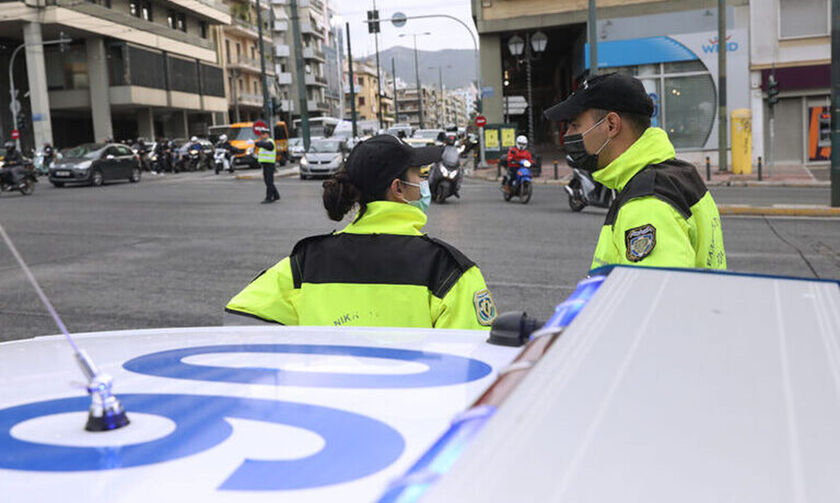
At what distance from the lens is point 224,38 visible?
2672 inches

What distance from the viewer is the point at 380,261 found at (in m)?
2.47

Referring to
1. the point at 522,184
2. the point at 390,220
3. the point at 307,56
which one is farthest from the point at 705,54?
the point at 307,56

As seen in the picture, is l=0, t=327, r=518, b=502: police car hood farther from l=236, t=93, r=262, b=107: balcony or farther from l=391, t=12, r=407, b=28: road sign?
l=236, t=93, r=262, b=107: balcony

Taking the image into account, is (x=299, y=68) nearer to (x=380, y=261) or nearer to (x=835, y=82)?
(x=835, y=82)

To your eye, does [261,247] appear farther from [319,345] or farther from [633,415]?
[633,415]

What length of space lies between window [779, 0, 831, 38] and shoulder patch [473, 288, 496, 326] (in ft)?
88.2

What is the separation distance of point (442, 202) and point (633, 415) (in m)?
16.0

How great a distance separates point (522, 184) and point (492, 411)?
15.5 meters

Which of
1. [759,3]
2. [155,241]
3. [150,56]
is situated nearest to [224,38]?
[150,56]

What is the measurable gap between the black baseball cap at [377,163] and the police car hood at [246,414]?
37.1 inches

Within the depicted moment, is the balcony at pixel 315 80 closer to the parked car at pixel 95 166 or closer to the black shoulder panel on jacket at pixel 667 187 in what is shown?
the parked car at pixel 95 166

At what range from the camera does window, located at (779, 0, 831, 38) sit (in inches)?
1008

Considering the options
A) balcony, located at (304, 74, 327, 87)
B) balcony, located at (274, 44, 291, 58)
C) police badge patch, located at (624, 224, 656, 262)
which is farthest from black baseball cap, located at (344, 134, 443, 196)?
balcony, located at (304, 74, 327, 87)

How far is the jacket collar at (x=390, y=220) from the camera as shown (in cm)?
260
